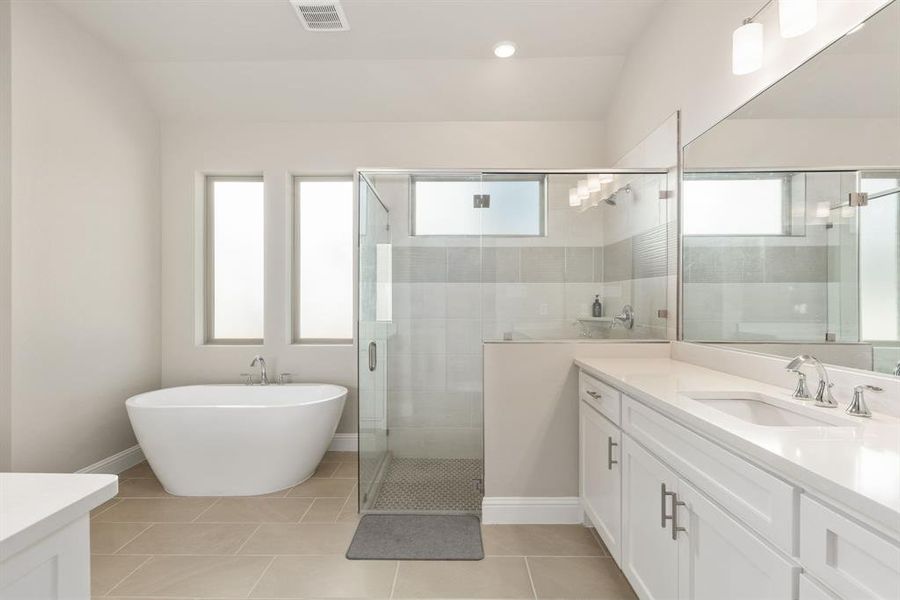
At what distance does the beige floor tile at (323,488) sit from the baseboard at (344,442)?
545mm

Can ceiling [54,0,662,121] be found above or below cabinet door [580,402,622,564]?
above

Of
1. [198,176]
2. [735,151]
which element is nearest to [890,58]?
[735,151]

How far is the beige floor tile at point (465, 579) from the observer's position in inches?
72.6

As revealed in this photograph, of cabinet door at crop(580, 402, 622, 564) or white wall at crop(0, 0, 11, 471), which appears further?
white wall at crop(0, 0, 11, 471)

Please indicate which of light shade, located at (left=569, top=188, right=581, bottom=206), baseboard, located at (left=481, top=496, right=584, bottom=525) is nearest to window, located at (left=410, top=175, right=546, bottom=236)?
light shade, located at (left=569, top=188, right=581, bottom=206)

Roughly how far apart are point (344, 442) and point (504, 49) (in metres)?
3.08

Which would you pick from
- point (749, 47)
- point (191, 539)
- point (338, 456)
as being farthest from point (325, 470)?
point (749, 47)

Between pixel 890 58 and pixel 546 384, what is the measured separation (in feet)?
5.82

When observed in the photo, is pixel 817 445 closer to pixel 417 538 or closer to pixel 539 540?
pixel 539 540

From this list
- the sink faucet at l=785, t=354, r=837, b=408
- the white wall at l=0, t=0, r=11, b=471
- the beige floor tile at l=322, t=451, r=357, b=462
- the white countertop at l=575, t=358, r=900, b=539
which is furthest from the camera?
the beige floor tile at l=322, t=451, r=357, b=462

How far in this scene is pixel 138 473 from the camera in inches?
123

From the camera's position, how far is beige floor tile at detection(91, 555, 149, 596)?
1891 mm

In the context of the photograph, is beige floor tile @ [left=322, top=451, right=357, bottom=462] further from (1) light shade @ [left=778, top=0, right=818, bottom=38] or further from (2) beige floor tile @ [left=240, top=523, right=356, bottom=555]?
(1) light shade @ [left=778, top=0, right=818, bottom=38]

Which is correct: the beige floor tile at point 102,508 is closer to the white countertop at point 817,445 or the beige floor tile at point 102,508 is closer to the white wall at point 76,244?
the white wall at point 76,244
